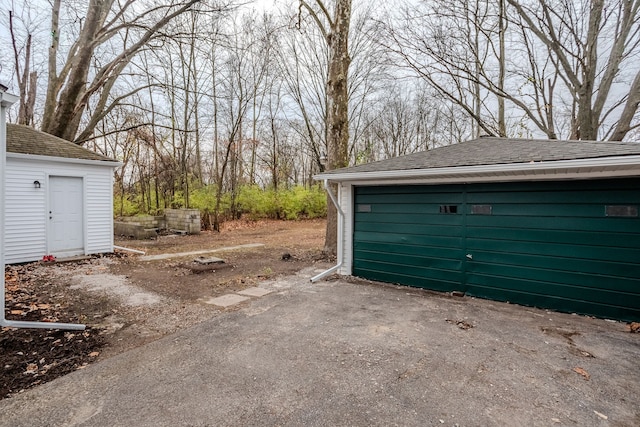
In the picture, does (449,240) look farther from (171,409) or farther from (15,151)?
(15,151)

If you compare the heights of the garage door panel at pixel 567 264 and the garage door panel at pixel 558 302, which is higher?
the garage door panel at pixel 567 264

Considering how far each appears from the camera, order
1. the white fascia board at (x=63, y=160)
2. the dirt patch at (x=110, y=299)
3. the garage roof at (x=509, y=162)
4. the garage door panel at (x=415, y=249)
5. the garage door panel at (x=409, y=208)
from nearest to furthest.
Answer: the dirt patch at (x=110, y=299), the garage roof at (x=509, y=162), the garage door panel at (x=415, y=249), the garage door panel at (x=409, y=208), the white fascia board at (x=63, y=160)

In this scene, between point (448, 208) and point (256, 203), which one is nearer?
point (448, 208)

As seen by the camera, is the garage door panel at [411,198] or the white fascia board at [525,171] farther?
the garage door panel at [411,198]

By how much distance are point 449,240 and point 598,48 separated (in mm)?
7839

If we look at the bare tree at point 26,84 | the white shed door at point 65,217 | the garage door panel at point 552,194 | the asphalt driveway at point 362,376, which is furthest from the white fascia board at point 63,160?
the garage door panel at point 552,194

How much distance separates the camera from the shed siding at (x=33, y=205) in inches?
283

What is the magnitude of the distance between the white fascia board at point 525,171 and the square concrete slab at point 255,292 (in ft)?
8.35

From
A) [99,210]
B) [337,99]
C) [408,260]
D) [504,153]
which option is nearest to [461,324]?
[408,260]

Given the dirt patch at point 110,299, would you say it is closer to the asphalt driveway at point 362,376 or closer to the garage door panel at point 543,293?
the asphalt driveway at point 362,376

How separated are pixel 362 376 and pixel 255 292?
3003mm

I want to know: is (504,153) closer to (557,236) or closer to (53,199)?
(557,236)

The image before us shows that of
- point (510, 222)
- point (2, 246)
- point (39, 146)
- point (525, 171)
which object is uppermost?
point (39, 146)

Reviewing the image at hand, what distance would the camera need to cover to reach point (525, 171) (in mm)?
4359
